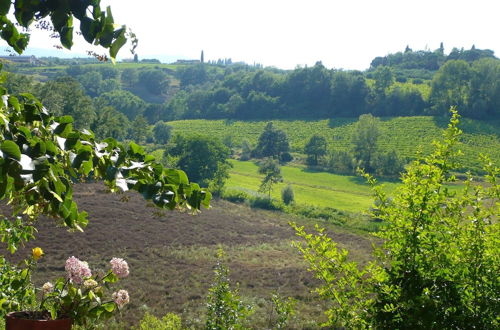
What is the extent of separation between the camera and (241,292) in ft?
70.4

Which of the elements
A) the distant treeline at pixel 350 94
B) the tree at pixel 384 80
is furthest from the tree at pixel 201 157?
the tree at pixel 384 80

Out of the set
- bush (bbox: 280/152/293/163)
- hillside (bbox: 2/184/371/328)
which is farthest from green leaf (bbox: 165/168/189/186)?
bush (bbox: 280/152/293/163)

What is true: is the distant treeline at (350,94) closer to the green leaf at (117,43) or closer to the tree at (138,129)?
the tree at (138,129)

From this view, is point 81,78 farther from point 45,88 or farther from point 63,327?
point 63,327

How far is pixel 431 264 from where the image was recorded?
12.3 feet

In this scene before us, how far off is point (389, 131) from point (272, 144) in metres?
20.8

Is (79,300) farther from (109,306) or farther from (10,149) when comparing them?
(10,149)

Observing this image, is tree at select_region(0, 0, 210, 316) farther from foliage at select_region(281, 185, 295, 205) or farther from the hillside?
foliage at select_region(281, 185, 295, 205)

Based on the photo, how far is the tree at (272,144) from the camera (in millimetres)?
87250

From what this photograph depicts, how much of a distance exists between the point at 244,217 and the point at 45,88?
3123 centimetres

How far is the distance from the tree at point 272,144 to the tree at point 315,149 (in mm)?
5251

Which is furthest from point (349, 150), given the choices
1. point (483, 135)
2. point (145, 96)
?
point (145, 96)

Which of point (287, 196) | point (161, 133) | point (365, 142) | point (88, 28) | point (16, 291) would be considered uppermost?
point (88, 28)

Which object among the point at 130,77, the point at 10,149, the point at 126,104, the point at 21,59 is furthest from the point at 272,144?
the point at 130,77
